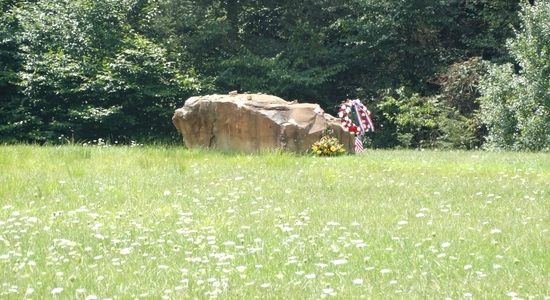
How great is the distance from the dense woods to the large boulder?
21.8ft

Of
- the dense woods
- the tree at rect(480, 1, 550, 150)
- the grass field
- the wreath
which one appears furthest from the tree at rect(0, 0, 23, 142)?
the tree at rect(480, 1, 550, 150)

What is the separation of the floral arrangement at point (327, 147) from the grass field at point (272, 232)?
3.52 m

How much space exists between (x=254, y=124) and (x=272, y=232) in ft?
34.0

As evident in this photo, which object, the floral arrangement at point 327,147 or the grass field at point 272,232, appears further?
the floral arrangement at point 327,147

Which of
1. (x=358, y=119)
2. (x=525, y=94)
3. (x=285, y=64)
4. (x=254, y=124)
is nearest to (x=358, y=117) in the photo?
(x=358, y=119)

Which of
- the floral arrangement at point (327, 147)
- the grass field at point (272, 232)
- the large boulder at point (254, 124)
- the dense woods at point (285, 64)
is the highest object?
the dense woods at point (285, 64)

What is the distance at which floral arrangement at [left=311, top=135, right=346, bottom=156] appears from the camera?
675 inches

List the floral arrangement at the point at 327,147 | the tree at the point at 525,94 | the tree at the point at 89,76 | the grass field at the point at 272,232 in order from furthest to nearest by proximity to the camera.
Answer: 1. the tree at the point at 89,76
2. the tree at the point at 525,94
3. the floral arrangement at the point at 327,147
4. the grass field at the point at 272,232

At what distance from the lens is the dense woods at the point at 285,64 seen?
24.3 metres

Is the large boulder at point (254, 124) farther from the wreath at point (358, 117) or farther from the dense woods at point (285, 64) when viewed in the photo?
the dense woods at point (285, 64)

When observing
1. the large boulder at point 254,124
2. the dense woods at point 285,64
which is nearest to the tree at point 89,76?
the dense woods at point 285,64

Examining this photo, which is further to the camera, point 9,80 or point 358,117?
point 9,80

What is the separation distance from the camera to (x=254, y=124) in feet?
58.8

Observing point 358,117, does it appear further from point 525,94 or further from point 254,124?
point 525,94
